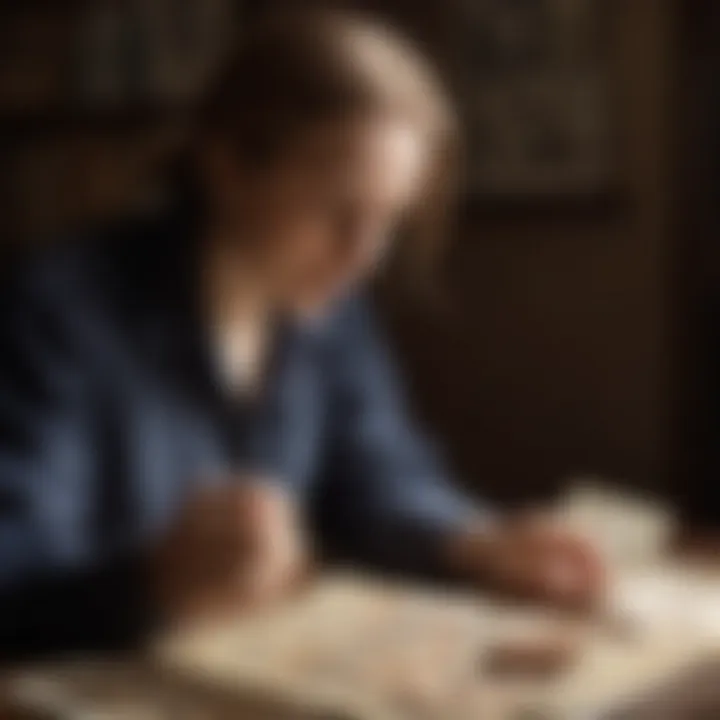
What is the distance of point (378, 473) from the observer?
2.36ft

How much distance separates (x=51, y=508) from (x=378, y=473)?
16cm

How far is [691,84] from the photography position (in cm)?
66

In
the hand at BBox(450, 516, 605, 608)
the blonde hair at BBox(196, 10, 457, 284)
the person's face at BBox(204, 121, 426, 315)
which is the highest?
the blonde hair at BBox(196, 10, 457, 284)

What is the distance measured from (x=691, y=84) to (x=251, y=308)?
226mm

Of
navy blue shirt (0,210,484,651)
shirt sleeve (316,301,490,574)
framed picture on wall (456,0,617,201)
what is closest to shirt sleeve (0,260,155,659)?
navy blue shirt (0,210,484,651)

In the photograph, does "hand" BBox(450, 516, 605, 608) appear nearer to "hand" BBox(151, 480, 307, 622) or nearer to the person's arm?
the person's arm

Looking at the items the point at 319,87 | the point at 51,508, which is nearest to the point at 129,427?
the point at 51,508

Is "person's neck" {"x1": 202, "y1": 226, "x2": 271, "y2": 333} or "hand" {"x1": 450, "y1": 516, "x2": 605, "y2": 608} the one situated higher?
"person's neck" {"x1": 202, "y1": 226, "x2": 271, "y2": 333}

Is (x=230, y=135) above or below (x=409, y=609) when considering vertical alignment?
above

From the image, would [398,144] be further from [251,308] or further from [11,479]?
[11,479]

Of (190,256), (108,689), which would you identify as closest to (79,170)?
(190,256)

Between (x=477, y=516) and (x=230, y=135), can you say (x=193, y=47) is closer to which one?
(x=230, y=135)

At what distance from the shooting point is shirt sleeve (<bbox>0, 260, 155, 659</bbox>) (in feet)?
2.13

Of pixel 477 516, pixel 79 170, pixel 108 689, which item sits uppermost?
pixel 79 170
